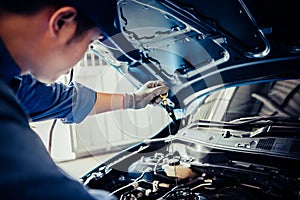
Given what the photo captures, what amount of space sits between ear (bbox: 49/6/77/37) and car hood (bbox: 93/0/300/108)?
622mm

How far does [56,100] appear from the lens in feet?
5.44

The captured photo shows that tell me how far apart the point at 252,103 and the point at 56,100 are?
114 cm

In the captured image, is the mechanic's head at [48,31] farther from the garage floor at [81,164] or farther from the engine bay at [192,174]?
the garage floor at [81,164]

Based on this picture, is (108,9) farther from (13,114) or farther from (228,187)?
(228,187)

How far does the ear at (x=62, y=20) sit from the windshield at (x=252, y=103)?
1343 millimetres

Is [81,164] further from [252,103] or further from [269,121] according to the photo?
[269,121]

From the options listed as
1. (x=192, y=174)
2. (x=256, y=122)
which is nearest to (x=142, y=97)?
Answer: (x=192, y=174)

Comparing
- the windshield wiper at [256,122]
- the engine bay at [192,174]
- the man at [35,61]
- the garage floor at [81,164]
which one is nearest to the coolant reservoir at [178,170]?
the engine bay at [192,174]

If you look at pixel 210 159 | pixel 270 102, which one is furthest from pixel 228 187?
pixel 270 102

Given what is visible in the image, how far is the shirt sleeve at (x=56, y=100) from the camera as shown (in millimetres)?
1501

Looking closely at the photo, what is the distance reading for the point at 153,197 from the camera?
1.67m

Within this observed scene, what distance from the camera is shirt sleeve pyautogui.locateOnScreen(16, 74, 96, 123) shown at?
4.92 ft

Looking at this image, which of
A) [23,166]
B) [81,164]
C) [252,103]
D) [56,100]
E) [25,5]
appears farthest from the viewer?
[81,164]

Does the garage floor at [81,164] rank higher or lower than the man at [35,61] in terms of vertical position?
lower
